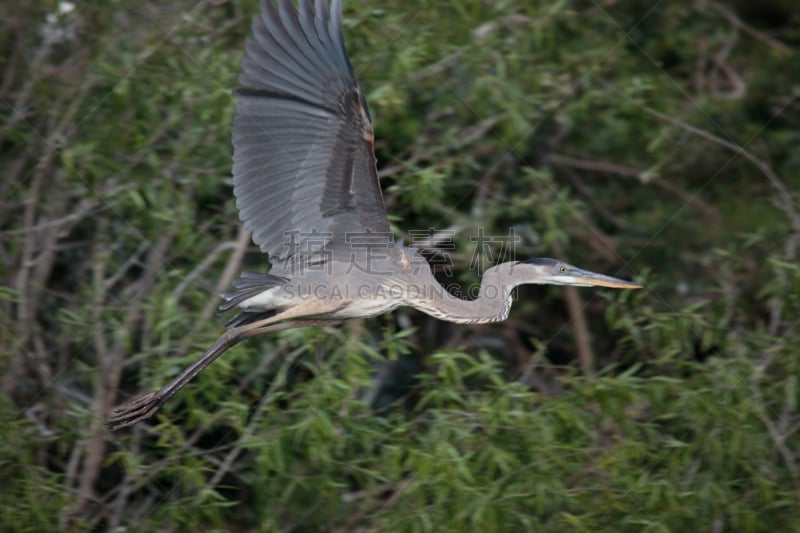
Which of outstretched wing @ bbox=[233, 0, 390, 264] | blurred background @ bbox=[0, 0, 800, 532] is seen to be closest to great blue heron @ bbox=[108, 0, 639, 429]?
outstretched wing @ bbox=[233, 0, 390, 264]

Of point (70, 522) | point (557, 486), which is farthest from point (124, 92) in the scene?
point (557, 486)

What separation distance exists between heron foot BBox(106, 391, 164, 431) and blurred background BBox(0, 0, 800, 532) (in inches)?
3.8

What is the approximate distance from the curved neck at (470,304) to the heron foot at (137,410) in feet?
3.62

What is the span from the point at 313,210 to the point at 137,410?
3.49ft

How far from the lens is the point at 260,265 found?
4863mm

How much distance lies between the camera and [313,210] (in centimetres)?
392

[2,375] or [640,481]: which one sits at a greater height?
[2,375]

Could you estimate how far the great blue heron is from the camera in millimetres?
3684

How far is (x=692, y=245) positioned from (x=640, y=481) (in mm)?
2297

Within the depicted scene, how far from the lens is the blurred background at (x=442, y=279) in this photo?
3.87m

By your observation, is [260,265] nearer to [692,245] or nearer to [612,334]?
[612,334]

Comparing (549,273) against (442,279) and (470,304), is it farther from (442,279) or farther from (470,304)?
(442,279)

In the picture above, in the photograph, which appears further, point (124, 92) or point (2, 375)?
point (124, 92)

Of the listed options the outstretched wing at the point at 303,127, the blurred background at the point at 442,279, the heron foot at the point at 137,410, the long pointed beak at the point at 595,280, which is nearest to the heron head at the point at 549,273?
the long pointed beak at the point at 595,280
